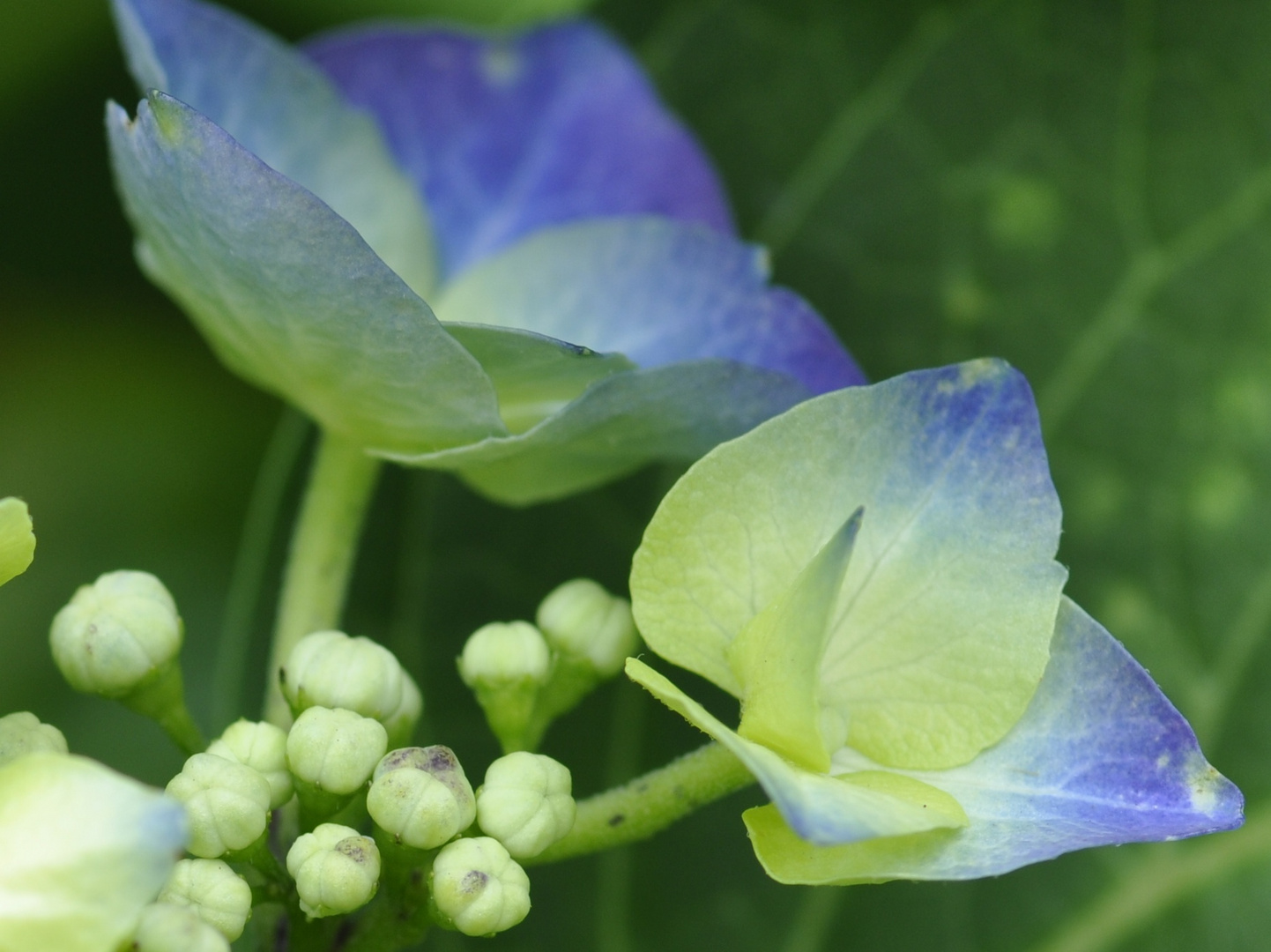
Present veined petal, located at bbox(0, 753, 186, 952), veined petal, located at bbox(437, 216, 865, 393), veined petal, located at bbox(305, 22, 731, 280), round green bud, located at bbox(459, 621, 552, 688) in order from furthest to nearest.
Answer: veined petal, located at bbox(305, 22, 731, 280) → veined petal, located at bbox(437, 216, 865, 393) → round green bud, located at bbox(459, 621, 552, 688) → veined petal, located at bbox(0, 753, 186, 952)

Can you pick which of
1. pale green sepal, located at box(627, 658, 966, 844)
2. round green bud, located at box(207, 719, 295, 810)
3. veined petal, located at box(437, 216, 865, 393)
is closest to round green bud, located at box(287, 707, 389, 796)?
round green bud, located at box(207, 719, 295, 810)

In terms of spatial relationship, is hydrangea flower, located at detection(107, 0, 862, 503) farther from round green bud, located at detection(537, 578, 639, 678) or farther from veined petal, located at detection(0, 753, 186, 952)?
veined petal, located at detection(0, 753, 186, 952)

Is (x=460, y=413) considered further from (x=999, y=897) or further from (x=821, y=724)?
(x=999, y=897)

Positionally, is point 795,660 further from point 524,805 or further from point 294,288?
point 294,288

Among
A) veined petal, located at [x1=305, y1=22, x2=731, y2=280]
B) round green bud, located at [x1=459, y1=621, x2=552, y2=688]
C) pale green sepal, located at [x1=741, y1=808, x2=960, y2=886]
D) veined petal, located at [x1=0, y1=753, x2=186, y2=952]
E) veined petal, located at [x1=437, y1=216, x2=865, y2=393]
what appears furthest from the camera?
veined petal, located at [x1=305, y1=22, x2=731, y2=280]

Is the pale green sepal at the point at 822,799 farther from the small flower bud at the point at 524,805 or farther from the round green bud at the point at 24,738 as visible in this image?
the round green bud at the point at 24,738

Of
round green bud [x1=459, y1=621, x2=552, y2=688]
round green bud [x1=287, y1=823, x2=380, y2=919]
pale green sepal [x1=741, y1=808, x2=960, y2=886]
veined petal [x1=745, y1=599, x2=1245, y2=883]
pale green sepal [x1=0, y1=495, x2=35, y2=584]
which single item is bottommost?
round green bud [x1=287, y1=823, x2=380, y2=919]

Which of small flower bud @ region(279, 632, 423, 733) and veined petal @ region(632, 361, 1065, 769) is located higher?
veined petal @ region(632, 361, 1065, 769)

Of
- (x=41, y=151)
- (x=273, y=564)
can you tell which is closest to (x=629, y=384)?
(x=273, y=564)
